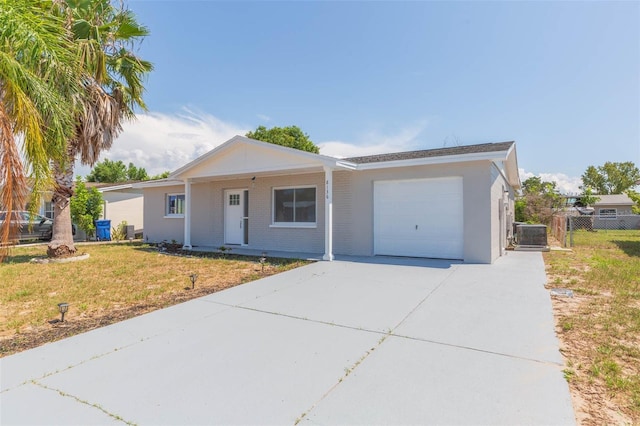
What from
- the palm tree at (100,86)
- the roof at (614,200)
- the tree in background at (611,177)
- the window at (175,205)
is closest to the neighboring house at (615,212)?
the roof at (614,200)

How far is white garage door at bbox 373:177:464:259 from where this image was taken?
9531 millimetres

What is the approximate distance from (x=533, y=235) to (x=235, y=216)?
1238 cm

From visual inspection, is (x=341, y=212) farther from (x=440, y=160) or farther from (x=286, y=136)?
(x=286, y=136)

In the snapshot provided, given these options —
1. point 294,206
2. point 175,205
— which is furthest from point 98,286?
point 175,205

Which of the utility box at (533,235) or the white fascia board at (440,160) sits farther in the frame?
the utility box at (533,235)

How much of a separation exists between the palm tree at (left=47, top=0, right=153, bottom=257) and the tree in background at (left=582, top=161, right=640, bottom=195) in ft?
206

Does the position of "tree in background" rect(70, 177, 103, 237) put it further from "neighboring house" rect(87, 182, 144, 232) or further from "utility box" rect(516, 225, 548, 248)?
"utility box" rect(516, 225, 548, 248)

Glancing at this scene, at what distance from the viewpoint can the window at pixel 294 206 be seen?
473 inches

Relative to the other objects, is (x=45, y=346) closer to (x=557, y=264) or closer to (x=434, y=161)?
(x=434, y=161)

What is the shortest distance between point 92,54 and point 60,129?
7.28m

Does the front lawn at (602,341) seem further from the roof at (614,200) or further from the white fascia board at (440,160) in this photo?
the roof at (614,200)

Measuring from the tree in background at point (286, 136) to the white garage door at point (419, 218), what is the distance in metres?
24.6

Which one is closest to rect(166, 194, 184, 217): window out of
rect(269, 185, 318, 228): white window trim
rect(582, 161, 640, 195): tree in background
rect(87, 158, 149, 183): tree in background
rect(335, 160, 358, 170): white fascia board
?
rect(269, 185, 318, 228): white window trim

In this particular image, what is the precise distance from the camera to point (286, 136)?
1341 inches
